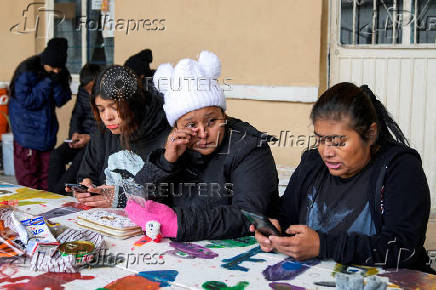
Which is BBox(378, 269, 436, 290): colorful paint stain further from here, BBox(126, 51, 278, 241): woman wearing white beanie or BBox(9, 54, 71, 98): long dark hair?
BBox(9, 54, 71, 98): long dark hair

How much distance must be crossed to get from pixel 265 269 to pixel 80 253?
0.62 metres

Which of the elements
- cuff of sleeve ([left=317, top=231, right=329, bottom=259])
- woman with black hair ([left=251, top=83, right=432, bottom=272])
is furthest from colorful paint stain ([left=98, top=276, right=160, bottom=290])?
cuff of sleeve ([left=317, top=231, right=329, bottom=259])

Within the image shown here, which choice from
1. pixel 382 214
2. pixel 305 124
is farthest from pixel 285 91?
pixel 382 214

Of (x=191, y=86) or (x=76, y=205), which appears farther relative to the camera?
(x=76, y=205)

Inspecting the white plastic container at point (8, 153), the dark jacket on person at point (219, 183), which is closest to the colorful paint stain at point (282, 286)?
the dark jacket on person at point (219, 183)

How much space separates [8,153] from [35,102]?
6.79ft

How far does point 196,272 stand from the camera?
1.75 meters

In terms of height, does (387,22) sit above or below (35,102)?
above

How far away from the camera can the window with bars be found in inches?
168

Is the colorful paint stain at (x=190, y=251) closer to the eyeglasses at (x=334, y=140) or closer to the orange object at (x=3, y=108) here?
the eyeglasses at (x=334, y=140)

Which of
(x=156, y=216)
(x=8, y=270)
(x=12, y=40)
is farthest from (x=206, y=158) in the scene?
(x=12, y=40)

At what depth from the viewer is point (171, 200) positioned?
2.49 m

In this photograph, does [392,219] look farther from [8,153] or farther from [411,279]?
[8,153]

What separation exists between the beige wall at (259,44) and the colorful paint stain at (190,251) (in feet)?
9.24
